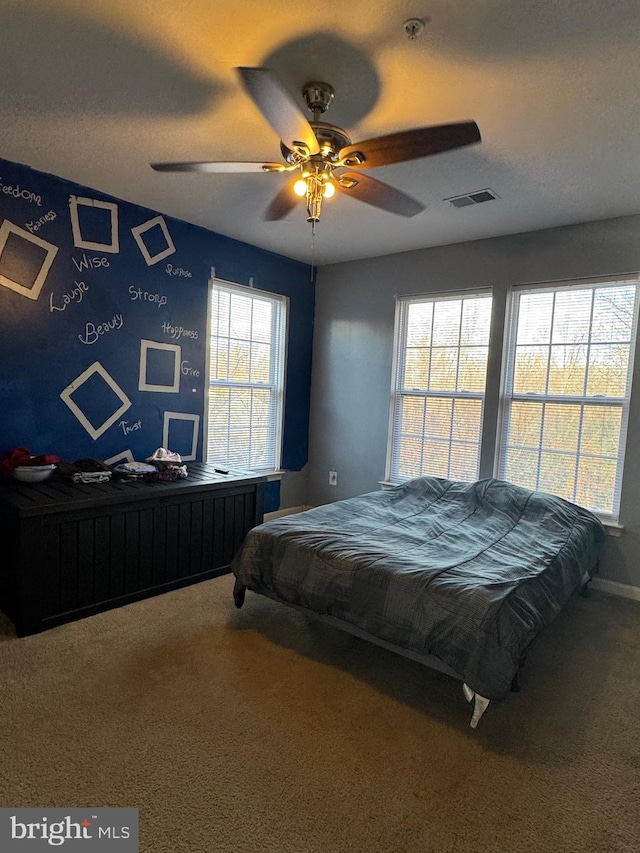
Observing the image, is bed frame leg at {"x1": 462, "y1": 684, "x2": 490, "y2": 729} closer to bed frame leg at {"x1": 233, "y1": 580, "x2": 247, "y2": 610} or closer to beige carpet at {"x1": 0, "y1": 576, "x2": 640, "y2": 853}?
beige carpet at {"x1": 0, "y1": 576, "x2": 640, "y2": 853}

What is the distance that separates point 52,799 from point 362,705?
3.75 feet

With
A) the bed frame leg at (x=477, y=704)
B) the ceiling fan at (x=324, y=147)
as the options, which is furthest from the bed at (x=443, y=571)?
the ceiling fan at (x=324, y=147)

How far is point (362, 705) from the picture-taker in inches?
81.1

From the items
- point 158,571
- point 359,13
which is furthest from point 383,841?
point 359,13

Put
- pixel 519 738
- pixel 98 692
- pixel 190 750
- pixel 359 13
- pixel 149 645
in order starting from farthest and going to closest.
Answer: pixel 149 645, pixel 98 692, pixel 519 738, pixel 190 750, pixel 359 13

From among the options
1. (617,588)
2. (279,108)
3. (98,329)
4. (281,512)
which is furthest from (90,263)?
(617,588)

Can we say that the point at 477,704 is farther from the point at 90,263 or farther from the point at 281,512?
the point at 90,263

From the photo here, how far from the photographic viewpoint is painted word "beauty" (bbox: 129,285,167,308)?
347 cm

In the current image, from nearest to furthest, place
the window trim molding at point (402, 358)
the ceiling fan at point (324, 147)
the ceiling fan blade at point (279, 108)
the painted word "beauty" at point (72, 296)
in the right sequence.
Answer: the ceiling fan blade at point (279, 108) < the ceiling fan at point (324, 147) < the painted word "beauty" at point (72, 296) < the window trim molding at point (402, 358)

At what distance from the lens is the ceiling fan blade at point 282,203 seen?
90.3 inches

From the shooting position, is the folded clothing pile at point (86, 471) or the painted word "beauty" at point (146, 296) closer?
the folded clothing pile at point (86, 471)

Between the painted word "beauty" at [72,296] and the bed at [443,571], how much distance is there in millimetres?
1899

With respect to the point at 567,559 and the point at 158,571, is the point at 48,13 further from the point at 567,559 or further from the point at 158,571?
the point at 567,559

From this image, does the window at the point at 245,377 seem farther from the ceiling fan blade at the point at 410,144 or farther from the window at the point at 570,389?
the ceiling fan blade at the point at 410,144
